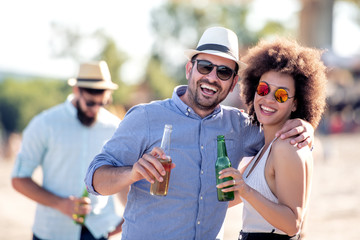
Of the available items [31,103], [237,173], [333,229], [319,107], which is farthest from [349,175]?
[31,103]

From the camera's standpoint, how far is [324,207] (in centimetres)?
1190

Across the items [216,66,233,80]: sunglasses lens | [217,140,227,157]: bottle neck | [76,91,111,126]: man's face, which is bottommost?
[217,140,227,157]: bottle neck

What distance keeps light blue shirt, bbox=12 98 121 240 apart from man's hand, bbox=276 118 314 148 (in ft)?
7.67

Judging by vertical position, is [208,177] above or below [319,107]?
below

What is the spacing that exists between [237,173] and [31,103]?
3883 cm

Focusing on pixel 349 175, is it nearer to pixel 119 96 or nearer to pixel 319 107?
pixel 319 107

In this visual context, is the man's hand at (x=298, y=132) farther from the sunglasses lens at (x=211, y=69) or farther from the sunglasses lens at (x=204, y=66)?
the sunglasses lens at (x=204, y=66)

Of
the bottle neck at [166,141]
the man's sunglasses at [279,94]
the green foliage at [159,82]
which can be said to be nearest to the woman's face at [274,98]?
the man's sunglasses at [279,94]

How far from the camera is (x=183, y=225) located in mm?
3344

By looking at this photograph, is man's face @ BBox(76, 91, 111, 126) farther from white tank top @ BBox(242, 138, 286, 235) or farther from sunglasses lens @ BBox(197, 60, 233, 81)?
white tank top @ BBox(242, 138, 286, 235)

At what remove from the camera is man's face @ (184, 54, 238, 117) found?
3.55m

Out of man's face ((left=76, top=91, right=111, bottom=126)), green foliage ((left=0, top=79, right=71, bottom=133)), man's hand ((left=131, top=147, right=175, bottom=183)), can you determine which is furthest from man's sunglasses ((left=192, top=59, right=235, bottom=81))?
green foliage ((left=0, top=79, right=71, bottom=133))

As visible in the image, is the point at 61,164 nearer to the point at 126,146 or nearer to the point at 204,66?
the point at 126,146

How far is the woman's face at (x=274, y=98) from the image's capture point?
3539 millimetres
